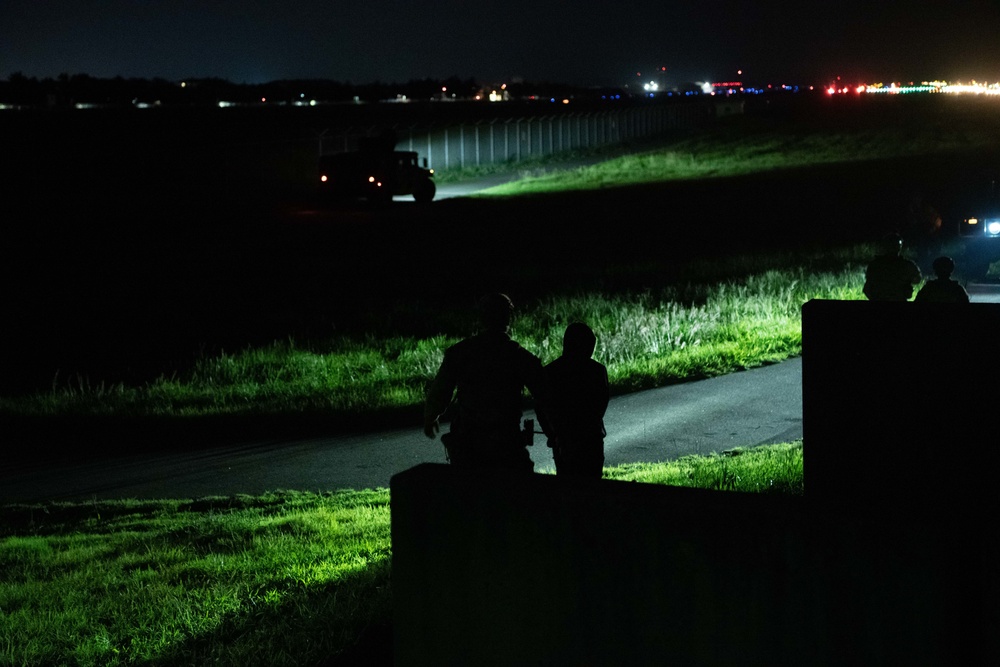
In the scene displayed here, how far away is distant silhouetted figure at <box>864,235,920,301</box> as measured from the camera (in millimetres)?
10367

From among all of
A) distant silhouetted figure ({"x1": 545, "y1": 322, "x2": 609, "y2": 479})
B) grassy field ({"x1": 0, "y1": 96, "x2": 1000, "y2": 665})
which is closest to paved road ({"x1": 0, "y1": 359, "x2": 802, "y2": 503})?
grassy field ({"x1": 0, "y1": 96, "x2": 1000, "y2": 665})

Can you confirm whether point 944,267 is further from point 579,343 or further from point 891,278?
point 579,343

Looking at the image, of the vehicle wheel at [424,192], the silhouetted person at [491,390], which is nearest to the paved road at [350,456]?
the silhouetted person at [491,390]

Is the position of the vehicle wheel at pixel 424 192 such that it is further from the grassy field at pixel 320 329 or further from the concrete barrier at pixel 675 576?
the concrete barrier at pixel 675 576

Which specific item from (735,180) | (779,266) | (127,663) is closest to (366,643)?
(127,663)

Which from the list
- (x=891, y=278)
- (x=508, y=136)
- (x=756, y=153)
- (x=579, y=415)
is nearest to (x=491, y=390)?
(x=579, y=415)

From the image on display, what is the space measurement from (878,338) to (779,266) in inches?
788

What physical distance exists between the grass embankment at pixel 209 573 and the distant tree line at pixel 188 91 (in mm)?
88021

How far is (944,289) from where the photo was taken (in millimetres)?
9648

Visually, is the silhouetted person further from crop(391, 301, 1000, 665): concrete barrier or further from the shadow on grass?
crop(391, 301, 1000, 665): concrete barrier

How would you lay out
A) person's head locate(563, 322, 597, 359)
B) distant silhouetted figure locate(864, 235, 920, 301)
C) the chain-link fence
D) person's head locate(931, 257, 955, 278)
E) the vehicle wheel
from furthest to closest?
the chain-link fence, the vehicle wheel, distant silhouetted figure locate(864, 235, 920, 301), person's head locate(931, 257, 955, 278), person's head locate(563, 322, 597, 359)

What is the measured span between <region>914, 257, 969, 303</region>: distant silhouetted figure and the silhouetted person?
4.48 m

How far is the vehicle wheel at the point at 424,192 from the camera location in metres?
41.9

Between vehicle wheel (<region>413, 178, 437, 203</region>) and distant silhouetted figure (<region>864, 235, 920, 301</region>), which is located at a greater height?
vehicle wheel (<region>413, 178, 437, 203</region>)
